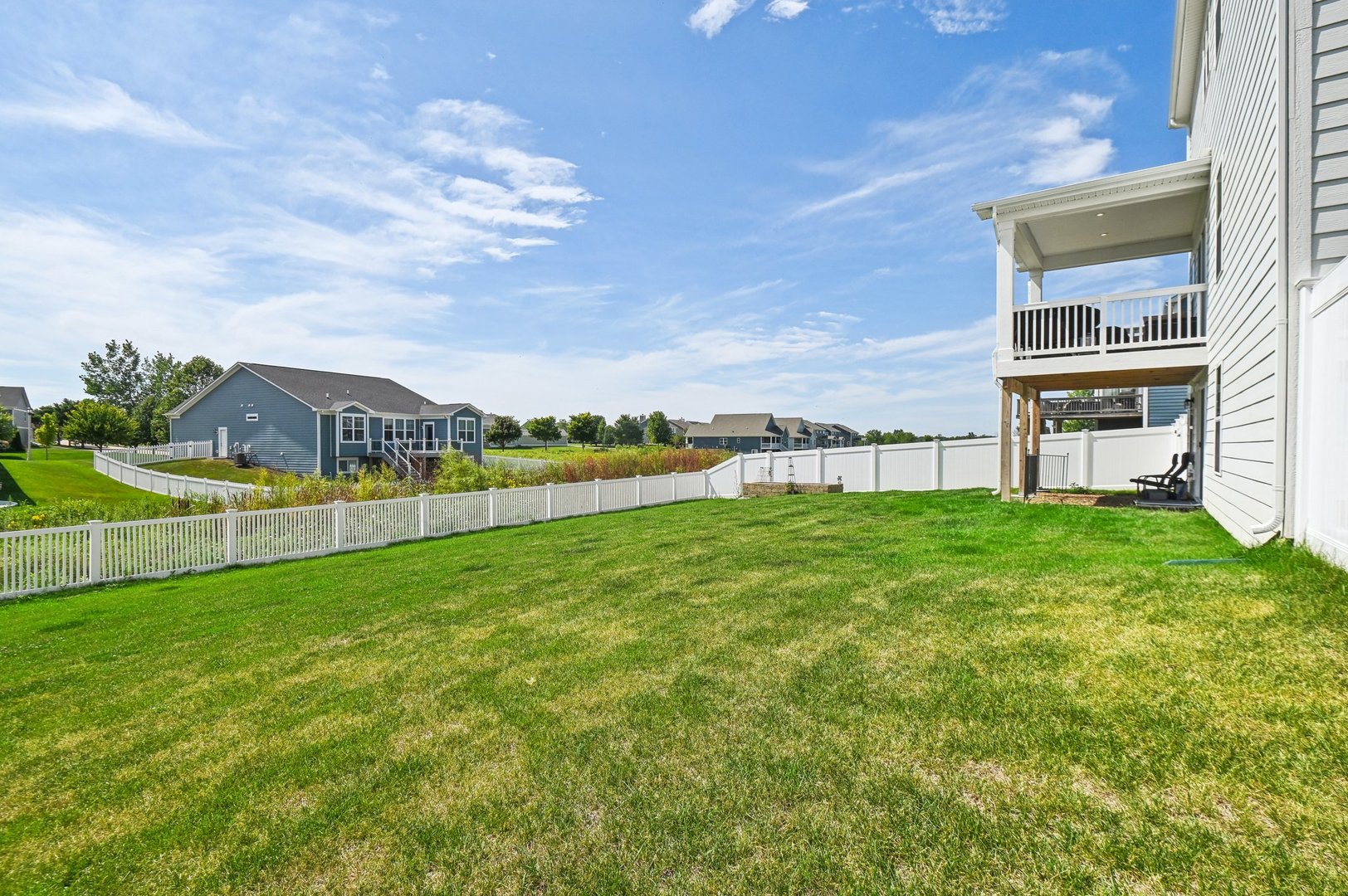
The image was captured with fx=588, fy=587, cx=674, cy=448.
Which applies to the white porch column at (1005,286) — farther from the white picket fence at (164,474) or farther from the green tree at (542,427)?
the green tree at (542,427)

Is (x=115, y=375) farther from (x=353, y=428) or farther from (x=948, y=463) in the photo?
(x=948, y=463)

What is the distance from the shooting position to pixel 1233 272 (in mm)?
6293

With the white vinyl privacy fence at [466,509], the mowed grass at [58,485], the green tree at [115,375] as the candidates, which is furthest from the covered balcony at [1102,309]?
the green tree at [115,375]

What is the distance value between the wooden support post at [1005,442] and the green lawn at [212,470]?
27.3 m

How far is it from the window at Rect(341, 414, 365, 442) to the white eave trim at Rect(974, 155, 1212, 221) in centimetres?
2816

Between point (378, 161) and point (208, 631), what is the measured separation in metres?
10.8

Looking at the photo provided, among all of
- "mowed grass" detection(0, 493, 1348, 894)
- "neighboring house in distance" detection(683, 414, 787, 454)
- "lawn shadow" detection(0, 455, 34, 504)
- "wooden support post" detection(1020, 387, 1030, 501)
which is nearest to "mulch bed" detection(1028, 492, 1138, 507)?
"wooden support post" detection(1020, 387, 1030, 501)

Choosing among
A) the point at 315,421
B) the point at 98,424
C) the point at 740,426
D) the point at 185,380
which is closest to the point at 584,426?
the point at 740,426

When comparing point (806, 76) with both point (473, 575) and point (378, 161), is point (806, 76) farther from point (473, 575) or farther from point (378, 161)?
point (473, 575)

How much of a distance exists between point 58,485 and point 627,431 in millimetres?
48554

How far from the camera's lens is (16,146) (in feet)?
31.8

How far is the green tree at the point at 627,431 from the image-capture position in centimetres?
6619

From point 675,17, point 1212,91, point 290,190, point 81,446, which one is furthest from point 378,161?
point 81,446

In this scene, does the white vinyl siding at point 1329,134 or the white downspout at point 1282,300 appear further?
the white downspout at point 1282,300
